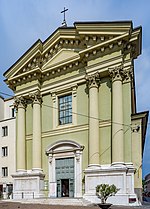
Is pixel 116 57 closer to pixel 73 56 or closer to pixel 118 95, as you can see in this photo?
pixel 118 95

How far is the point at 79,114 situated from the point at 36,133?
4.66m

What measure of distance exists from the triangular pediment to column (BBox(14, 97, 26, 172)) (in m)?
4.14

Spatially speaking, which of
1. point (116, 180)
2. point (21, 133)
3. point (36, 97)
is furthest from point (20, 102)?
point (116, 180)

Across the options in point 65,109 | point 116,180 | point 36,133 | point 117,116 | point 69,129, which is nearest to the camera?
point 116,180

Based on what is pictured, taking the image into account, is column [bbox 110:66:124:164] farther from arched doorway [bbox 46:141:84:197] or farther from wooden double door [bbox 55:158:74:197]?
wooden double door [bbox 55:158:74:197]

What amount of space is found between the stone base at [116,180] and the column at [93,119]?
2.87 ft

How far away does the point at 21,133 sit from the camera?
29.7 metres

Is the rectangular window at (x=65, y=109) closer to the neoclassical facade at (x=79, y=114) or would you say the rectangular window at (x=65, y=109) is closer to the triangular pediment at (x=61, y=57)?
the neoclassical facade at (x=79, y=114)

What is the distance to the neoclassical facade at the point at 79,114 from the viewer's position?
23391mm

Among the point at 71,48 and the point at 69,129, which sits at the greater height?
the point at 71,48

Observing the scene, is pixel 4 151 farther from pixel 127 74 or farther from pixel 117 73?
pixel 127 74

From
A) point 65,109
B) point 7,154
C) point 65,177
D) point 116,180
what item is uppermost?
point 65,109

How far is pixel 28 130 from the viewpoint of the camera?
30000 millimetres

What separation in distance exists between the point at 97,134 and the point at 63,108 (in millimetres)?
5031
